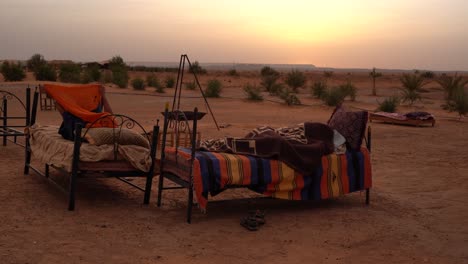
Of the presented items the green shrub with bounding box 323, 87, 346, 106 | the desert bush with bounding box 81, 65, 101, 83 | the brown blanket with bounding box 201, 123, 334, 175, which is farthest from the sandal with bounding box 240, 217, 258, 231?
the desert bush with bounding box 81, 65, 101, 83

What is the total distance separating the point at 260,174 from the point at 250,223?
0.60 metres

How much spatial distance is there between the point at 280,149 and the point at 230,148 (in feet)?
1.88

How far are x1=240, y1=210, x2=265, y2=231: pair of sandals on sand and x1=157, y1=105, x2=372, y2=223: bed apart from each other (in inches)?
12.2

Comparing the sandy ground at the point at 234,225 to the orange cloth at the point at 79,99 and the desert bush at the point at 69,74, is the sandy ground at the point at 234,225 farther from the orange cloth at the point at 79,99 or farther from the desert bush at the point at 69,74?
the desert bush at the point at 69,74

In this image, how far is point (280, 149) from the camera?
273 inches

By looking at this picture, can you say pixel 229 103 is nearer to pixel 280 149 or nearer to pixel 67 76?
pixel 67 76

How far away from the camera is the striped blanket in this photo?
6457 millimetres

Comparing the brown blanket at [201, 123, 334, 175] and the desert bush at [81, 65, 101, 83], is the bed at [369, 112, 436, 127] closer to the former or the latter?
the brown blanket at [201, 123, 334, 175]

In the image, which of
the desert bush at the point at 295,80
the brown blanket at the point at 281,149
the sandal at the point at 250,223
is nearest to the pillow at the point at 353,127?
the brown blanket at the point at 281,149

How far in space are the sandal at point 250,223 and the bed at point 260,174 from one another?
39cm

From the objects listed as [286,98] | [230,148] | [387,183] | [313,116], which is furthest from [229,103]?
[230,148]

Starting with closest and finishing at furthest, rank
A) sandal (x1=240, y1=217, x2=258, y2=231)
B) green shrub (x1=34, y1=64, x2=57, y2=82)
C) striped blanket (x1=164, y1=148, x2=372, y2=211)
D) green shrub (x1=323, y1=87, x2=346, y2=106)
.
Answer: sandal (x1=240, y1=217, x2=258, y2=231), striped blanket (x1=164, y1=148, x2=372, y2=211), green shrub (x1=323, y1=87, x2=346, y2=106), green shrub (x1=34, y1=64, x2=57, y2=82)

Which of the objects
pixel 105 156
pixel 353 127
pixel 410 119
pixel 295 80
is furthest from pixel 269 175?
pixel 295 80

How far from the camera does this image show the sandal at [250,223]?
20.8 ft
